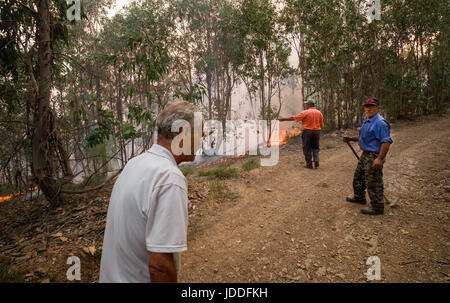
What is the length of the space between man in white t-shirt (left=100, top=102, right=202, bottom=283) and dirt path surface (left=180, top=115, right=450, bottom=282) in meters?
1.74

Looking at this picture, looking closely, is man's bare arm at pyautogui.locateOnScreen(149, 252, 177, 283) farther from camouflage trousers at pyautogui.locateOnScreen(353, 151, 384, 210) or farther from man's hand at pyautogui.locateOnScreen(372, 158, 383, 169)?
camouflage trousers at pyautogui.locateOnScreen(353, 151, 384, 210)

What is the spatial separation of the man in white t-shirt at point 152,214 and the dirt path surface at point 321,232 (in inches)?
68.5

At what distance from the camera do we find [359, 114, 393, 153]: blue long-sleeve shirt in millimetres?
3662

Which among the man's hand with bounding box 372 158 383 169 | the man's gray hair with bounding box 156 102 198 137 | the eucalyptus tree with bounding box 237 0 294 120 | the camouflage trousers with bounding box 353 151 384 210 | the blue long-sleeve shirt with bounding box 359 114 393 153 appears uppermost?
the eucalyptus tree with bounding box 237 0 294 120

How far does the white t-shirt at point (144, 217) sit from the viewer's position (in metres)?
1.18

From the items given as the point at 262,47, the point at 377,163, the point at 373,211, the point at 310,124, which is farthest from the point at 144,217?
the point at 262,47

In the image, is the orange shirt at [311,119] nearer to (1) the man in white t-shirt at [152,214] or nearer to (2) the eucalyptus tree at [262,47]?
(1) the man in white t-shirt at [152,214]

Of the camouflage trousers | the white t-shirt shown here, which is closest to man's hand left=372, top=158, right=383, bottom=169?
the camouflage trousers

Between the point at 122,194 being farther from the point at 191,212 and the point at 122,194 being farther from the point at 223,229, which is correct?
the point at 191,212

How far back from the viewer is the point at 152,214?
3.93 feet

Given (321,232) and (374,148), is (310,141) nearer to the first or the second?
(374,148)

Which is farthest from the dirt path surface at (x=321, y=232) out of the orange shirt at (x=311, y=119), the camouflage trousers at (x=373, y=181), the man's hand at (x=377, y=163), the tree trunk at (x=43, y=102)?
the tree trunk at (x=43, y=102)

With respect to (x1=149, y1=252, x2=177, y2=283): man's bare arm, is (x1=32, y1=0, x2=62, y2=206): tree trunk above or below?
above
